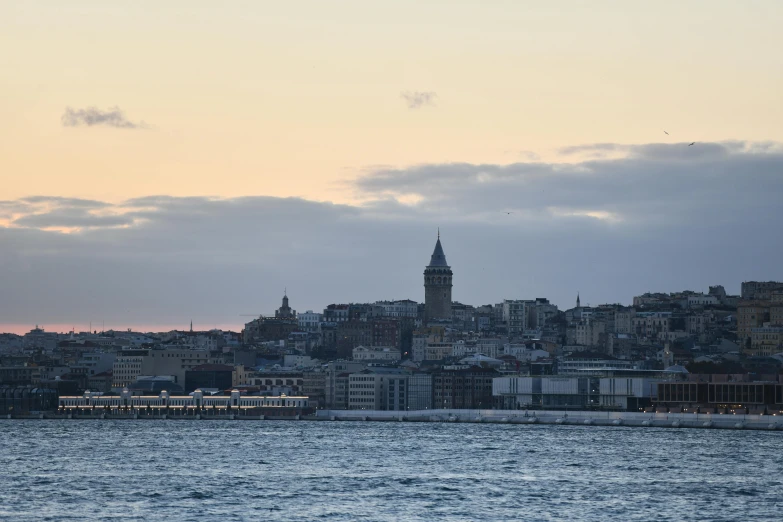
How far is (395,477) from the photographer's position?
228ft

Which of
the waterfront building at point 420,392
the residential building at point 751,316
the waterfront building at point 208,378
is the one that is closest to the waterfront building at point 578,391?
the waterfront building at point 420,392

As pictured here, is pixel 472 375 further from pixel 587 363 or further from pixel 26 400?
pixel 26 400

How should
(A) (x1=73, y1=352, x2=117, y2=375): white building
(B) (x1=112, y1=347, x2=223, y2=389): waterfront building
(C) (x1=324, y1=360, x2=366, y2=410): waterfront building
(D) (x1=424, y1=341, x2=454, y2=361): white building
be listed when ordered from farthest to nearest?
(D) (x1=424, y1=341, x2=454, y2=361): white building
(A) (x1=73, y1=352, x2=117, y2=375): white building
(B) (x1=112, y1=347, x2=223, y2=389): waterfront building
(C) (x1=324, y1=360, x2=366, y2=410): waterfront building

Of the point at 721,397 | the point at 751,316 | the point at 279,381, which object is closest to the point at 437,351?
the point at 751,316

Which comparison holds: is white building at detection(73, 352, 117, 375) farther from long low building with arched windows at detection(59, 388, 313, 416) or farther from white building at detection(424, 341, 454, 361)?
white building at detection(424, 341, 454, 361)

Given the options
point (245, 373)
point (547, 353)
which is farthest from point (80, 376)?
point (547, 353)

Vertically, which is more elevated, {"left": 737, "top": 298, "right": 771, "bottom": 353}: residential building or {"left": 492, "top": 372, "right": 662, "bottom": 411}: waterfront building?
{"left": 737, "top": 298, "right": 771, "bottom": 353}: residential building

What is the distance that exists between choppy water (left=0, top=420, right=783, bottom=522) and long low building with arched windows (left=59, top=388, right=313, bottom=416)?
39.2 metres

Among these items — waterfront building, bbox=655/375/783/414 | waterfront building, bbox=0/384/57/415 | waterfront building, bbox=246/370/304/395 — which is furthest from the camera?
waterfront building, bbox=246/370/304/395

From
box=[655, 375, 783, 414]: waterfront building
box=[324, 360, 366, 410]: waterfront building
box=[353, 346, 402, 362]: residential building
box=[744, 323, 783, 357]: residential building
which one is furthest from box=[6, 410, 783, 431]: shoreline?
box=[744, 323, 783, 357]: residential building

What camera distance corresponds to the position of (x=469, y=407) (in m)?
152

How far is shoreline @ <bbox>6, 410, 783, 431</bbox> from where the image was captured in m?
118

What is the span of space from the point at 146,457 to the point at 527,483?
75.9 ft

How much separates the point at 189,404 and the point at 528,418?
36.4 meters
